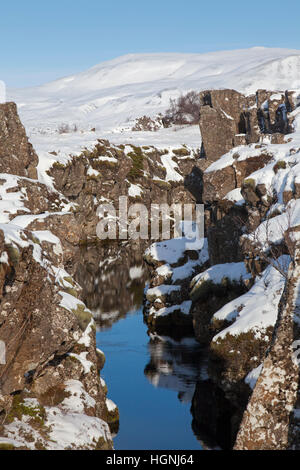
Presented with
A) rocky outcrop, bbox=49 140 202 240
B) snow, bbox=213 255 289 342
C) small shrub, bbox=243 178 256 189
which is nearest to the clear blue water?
snow, bbox=213 255 289 342

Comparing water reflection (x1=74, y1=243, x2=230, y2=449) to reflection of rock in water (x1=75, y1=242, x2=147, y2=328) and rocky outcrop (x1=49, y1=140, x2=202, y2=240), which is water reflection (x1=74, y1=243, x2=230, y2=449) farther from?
rocky outcrop (x1=49, y1=140, x2=202, y2=240)

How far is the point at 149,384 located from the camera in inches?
1168

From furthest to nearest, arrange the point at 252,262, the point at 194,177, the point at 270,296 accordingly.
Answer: the point at 194,177 → the point at 252,262 → the point at 270,296

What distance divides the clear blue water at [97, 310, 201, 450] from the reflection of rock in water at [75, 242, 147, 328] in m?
4.83

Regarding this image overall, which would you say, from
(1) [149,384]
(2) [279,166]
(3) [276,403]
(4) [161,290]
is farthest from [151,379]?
(3) [276,403]

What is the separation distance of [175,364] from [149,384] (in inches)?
126

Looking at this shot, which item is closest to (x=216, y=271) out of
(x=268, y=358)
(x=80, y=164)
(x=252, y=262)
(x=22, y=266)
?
(x=252, y=262)

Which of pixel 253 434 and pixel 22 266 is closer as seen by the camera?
pixel 253 434

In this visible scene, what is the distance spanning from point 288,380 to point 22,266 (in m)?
6.81

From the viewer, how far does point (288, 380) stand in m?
10.9

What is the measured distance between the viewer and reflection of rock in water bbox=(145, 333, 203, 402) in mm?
29406

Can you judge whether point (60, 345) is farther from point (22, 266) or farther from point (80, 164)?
point (80, 164)

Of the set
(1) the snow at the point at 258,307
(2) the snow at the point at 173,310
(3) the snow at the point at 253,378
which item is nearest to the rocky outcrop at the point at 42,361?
(3) the snow at the point at 253,378

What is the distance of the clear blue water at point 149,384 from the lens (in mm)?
23547
